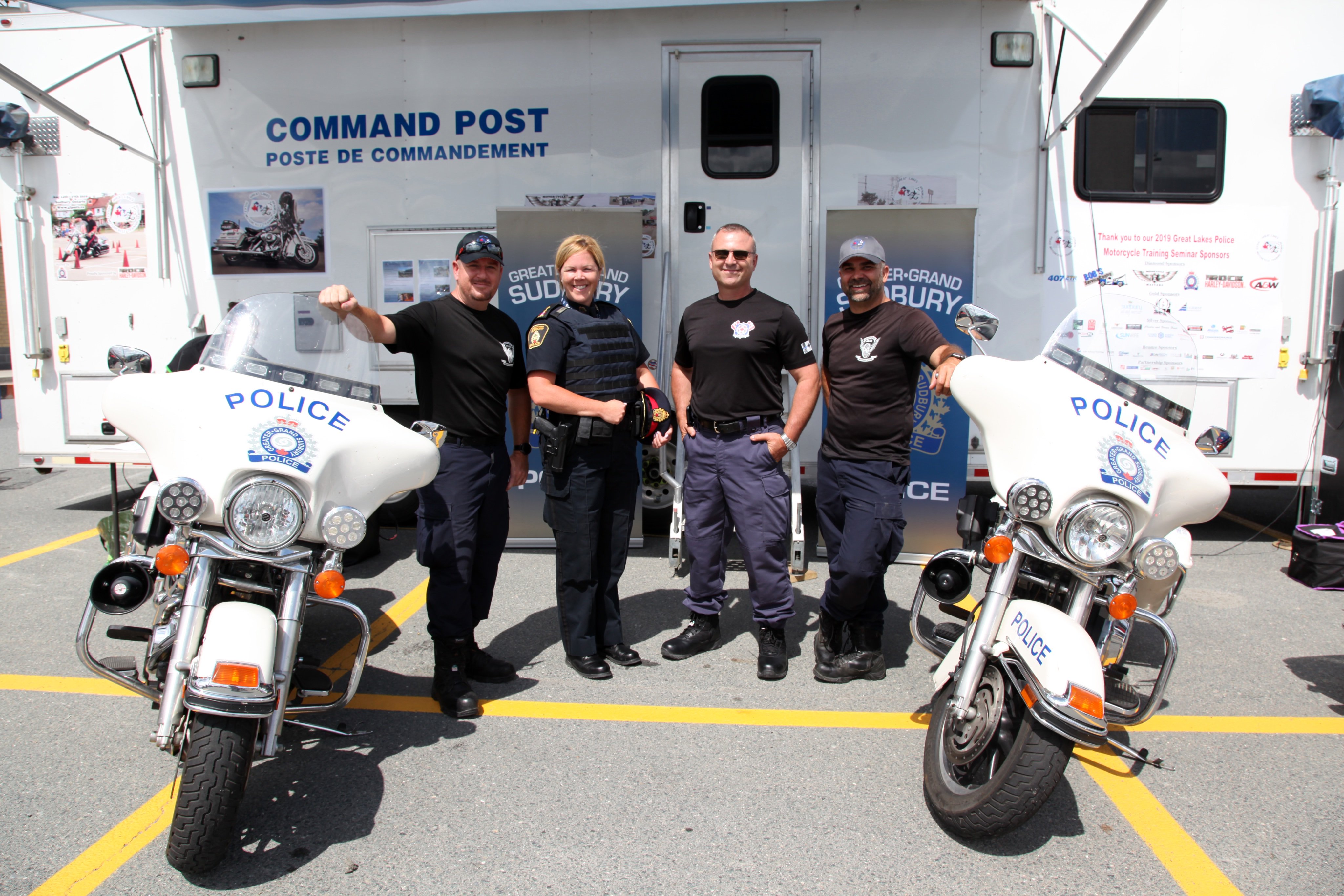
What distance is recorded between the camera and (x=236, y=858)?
2309mm

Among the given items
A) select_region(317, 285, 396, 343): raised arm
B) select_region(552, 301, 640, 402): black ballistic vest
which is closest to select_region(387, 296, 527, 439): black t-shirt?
select_region(317, 285, 396, 343): raised arm

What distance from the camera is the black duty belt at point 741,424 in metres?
3.61

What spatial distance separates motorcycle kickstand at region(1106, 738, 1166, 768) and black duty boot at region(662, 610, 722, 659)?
1.70m

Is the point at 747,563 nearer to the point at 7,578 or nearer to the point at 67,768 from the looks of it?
the point at 67,768

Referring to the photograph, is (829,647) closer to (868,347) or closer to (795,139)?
(868,347)

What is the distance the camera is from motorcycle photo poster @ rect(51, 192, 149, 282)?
215 inches

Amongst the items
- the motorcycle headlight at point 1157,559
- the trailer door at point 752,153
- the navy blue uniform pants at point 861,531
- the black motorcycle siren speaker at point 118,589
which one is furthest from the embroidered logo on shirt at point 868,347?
the black motorcycle siren speaker at point 118,589

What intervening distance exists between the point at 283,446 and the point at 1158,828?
9.63 ft

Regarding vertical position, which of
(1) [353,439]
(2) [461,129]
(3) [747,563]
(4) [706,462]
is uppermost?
(2) [461,129]

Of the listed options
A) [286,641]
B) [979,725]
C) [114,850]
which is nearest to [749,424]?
[979,725]

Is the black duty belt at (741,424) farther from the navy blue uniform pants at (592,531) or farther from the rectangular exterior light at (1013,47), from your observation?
the rectangular exterior light at (1013,47)

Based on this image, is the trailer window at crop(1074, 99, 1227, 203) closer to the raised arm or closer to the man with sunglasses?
the man with sunglasses

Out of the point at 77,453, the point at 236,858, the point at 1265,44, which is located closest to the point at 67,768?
the point at 236,858

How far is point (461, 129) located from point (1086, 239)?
4024 millimetres
